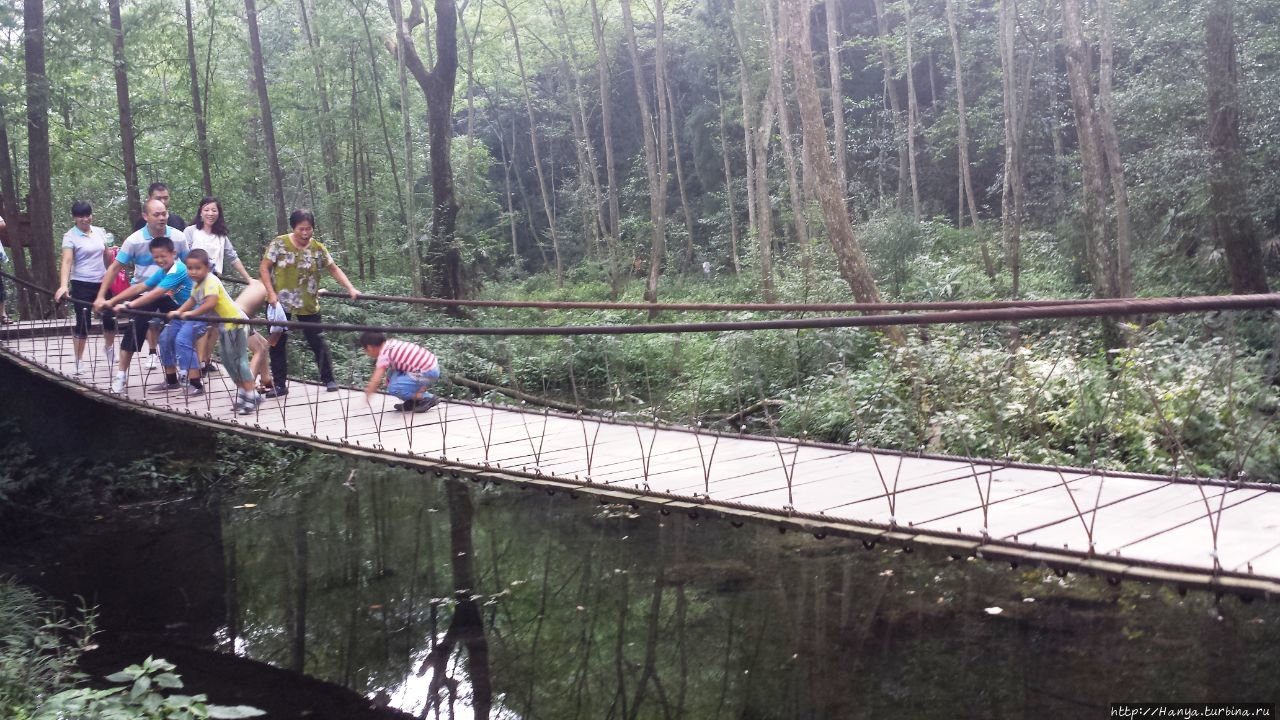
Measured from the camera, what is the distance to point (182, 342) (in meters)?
6.59

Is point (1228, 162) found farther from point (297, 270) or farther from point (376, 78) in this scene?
point (376, 78)

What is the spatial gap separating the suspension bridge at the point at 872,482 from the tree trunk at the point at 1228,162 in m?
6.97

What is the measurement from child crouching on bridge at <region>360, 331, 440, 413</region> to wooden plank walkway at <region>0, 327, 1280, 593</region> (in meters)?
0.10

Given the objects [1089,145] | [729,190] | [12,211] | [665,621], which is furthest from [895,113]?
[665,621]

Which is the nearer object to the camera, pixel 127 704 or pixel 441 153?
pixel 127 704

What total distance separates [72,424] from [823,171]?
271 inches

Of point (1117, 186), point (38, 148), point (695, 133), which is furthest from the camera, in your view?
point (695, 133)

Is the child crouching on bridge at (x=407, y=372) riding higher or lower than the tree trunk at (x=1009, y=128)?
lower

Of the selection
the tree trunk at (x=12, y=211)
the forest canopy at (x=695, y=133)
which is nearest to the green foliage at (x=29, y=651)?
the tree trunk at (x=12, y=211)

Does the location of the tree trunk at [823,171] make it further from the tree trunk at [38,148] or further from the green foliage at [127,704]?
the green foliage at [127,704]

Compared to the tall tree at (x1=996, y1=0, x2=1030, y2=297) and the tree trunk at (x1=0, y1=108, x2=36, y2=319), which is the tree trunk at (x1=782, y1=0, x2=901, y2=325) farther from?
the tree trunk at (x1=0, y1=108, x2=36, y2=319)

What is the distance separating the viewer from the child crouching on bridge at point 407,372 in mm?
6008

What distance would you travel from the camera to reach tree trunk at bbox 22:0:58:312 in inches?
369

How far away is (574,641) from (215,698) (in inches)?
74.8
